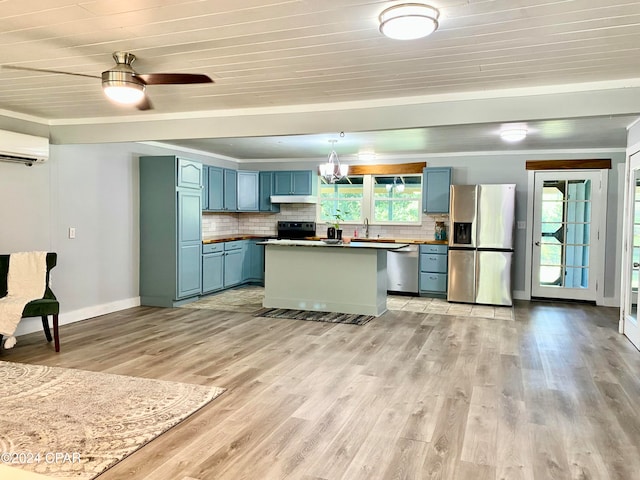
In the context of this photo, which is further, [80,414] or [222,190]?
[222,190]

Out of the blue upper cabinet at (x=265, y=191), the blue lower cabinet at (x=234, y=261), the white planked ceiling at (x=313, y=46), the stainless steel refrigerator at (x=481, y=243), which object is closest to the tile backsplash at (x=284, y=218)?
the blue upper cabinet at (x=265, y=191)

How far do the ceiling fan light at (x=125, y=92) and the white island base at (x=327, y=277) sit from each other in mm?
3469

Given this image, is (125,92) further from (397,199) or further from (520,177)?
(520,177)

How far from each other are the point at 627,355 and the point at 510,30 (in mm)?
3462

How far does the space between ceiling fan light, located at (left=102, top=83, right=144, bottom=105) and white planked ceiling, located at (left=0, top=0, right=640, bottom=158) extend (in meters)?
0.23

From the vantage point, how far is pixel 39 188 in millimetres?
5160

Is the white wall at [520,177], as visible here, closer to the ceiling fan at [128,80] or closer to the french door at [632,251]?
the french door at [632,251]

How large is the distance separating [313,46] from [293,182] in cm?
585

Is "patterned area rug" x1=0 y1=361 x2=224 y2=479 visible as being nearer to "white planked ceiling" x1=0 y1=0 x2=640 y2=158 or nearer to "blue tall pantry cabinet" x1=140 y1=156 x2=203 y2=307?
"white planked ceiling" x1=0 y1=0 x2=640 y2=158

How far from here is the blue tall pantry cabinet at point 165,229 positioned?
646 centimetres

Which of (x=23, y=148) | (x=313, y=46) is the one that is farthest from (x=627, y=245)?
(x=23, y=148)

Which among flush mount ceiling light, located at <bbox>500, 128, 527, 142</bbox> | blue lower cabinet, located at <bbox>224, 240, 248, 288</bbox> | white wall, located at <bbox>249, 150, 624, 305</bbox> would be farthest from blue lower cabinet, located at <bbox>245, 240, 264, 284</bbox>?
flush mount ceiling light, located at <bbox>500, 128, 527, 142</bbox>

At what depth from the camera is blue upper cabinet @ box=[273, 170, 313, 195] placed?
28.1 ft

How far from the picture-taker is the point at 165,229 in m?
6.52
